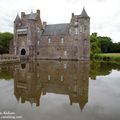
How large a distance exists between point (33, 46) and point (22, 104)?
37.7 metres

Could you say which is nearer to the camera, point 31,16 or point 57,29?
point 57,29

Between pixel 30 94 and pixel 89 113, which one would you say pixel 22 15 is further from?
pixel 89 113

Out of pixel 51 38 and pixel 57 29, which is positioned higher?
pixel 57 29

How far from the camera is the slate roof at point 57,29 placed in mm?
43734

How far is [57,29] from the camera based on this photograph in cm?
4519

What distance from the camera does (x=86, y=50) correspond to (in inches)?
1619

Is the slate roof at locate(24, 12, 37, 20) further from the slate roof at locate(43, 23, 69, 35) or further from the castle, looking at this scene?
the slate roof at locate(43, 23, 69, 35)

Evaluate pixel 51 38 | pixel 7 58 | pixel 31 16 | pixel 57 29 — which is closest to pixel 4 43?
pixel 31 16

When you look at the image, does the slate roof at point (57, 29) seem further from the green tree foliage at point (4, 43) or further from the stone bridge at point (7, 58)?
the green tree foliage at point (4, 43)

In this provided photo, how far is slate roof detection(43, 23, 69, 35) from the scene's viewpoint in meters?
43.7

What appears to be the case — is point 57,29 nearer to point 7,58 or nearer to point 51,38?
point 51,38

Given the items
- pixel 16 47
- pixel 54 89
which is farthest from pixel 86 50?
pixel 54 89

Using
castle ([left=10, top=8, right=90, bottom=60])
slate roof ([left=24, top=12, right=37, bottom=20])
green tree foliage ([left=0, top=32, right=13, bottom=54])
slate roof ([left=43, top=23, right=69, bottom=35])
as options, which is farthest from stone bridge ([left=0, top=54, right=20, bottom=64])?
green tree foliage ([left=0, top=32, right=13, bottom=54])

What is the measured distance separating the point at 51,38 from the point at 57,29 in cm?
254
